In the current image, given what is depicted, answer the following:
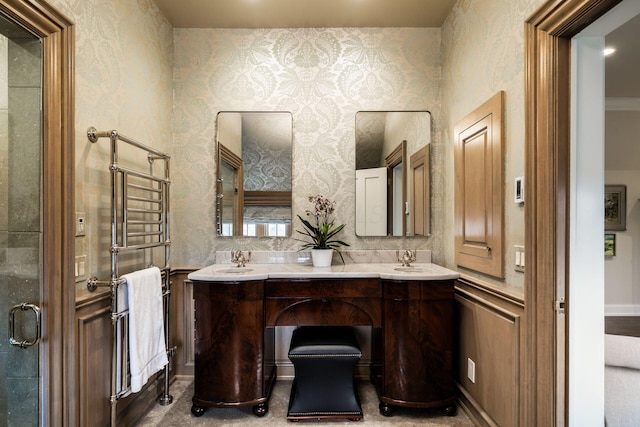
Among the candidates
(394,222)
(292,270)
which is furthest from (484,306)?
(292,270)

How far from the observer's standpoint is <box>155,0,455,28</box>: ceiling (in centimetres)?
234

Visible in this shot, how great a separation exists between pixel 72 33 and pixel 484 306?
8.23ft

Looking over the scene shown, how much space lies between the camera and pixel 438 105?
265 centimetres

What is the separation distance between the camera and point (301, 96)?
2.65m

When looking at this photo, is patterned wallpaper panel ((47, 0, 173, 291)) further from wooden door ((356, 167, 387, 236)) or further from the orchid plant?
wooden door ((356, 167, 387, 236))

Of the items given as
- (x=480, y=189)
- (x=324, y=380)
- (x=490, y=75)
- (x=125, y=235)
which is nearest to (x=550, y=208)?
(x=480, y=189)

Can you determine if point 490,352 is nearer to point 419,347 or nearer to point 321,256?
point 419,347

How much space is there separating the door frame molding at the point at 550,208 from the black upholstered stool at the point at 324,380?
968 mm

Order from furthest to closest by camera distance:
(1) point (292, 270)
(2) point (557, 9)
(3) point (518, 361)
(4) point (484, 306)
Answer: (1) point (292, 270), (4) point (484, 306), (3) point (518, 361), (2) point (557, 9)

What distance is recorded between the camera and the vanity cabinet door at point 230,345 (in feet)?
6.64

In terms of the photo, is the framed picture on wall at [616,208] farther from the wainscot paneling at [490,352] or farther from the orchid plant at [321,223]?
the orchid plant at [321,223]

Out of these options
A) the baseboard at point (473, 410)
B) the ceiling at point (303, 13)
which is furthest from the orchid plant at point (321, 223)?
the ceiling at point (303, 13)

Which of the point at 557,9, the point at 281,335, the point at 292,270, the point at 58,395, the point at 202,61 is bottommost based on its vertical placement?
the point at 281,335

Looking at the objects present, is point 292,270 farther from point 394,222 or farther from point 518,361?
point 518,361
